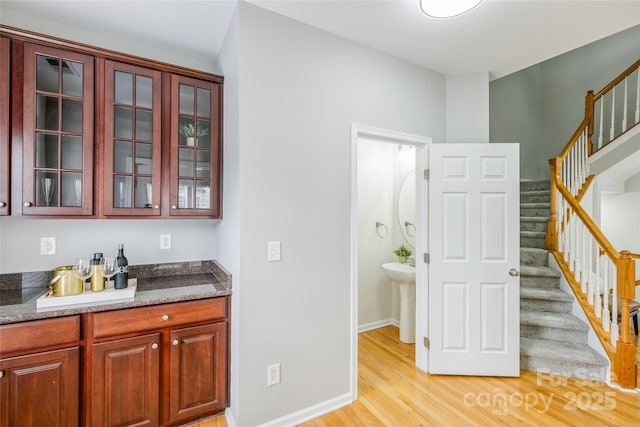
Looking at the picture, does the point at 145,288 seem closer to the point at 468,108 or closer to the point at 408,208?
the point at 408,208

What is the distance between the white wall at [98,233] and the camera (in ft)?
6.47

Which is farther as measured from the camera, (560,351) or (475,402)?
(560,351)

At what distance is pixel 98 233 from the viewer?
2.21 m

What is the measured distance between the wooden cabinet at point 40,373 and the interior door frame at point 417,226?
1723 mm

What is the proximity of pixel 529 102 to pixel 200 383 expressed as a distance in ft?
19.6

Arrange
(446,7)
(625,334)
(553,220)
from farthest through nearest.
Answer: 1. (553,220)
2. (625,334)
3. (446,7)

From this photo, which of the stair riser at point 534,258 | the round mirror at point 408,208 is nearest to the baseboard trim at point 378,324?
the round mirror at point 408,208

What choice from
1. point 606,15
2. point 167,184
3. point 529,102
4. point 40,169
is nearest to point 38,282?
point 40,169

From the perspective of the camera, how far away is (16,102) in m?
1.75

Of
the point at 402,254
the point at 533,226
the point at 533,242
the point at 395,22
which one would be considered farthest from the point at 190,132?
the point at 533,226

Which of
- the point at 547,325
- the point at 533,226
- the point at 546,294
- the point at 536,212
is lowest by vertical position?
the point at 547,325

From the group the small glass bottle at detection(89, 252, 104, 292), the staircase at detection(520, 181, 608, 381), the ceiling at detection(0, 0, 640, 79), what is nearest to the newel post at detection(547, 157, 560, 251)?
the staircase at detection(520, 181, 608, 381)

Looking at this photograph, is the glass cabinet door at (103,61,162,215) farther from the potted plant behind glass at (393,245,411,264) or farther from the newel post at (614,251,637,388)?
the newel post at (614,251,637,388)

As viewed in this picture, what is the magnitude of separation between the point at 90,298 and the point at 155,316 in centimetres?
37
